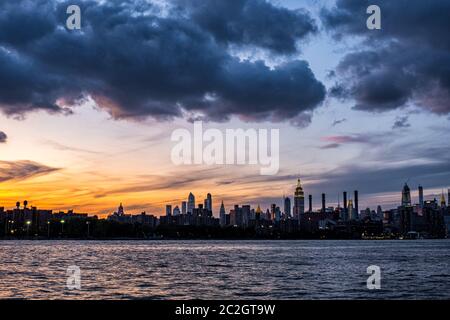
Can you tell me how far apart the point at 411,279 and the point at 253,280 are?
17.3 meters

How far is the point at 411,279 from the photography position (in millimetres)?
58438

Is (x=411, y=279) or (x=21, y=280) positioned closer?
(x=21, y=280)

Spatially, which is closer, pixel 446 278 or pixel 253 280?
pixel 253 280
